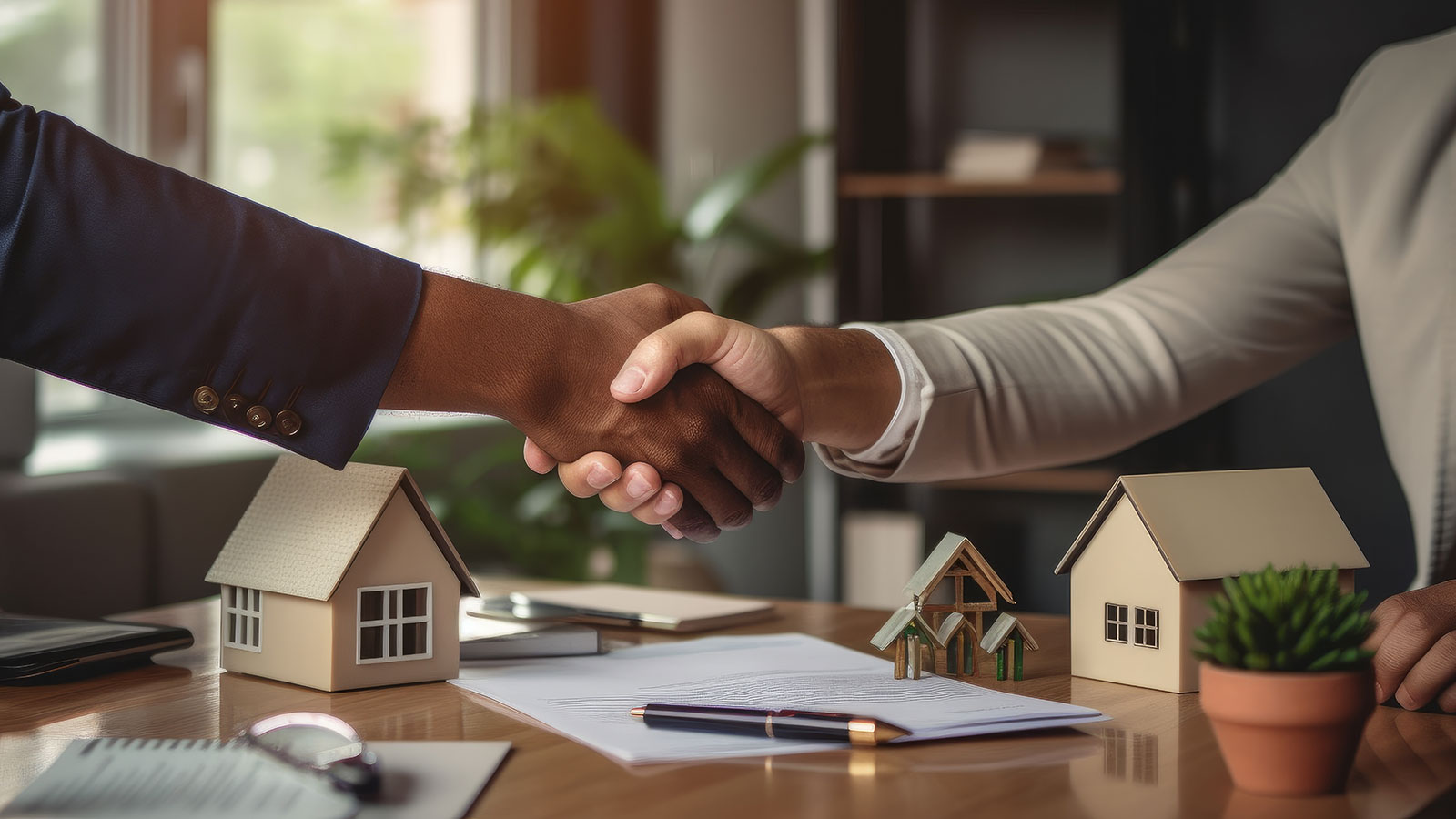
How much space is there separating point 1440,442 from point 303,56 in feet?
8.86

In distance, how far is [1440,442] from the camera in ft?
4.06

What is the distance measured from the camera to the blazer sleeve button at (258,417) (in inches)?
35.8

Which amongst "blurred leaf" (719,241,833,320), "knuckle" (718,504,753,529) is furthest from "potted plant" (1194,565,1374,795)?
"blurred leaf" (719,241,833,320)

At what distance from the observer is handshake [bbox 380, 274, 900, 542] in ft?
3.38

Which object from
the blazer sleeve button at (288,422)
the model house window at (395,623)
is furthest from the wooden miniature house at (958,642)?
the blazer sleeve button at (288,422)

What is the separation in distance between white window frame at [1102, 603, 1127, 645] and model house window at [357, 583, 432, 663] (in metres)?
0.48

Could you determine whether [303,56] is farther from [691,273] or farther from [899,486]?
[899,486]

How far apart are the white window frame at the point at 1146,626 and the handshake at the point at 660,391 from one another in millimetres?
367

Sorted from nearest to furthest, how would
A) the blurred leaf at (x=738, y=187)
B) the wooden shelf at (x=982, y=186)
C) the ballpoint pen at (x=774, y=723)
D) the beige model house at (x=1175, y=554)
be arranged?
the ballpoint pen at (x=774, y=723), the beige model house at (x=1175, y=554), the wooden shelf at (x=982, y=186), the blurred leaf at (x=738, y=187)

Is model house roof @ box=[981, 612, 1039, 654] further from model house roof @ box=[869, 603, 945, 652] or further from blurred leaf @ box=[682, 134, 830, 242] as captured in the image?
blurred leaf @ box=[682, 134, 830, 242]

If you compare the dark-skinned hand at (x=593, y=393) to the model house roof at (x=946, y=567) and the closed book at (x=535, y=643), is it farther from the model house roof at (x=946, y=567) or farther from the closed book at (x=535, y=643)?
the model house roof at (x=946, y=567)

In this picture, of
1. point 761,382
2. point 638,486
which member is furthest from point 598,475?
point 761,382

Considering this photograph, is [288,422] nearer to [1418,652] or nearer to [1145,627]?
[1145,627]

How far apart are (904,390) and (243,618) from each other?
606mm
